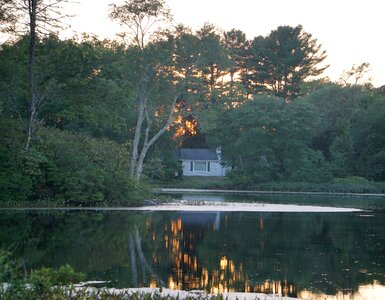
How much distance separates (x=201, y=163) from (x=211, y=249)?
2684 inches

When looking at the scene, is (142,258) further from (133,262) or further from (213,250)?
(213,250)

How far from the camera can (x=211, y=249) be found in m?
20.3

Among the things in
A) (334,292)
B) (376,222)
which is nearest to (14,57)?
(376,222)

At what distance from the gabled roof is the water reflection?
5579 cm

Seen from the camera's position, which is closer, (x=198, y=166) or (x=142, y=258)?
(x=142, y=258)

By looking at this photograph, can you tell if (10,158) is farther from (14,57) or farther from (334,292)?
(334,292)

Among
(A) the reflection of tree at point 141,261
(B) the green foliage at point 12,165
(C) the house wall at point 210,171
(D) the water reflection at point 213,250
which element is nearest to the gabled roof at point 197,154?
→ (C) the house wall at point 210,171

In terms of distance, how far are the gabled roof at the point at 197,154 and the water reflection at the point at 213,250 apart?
5579cm

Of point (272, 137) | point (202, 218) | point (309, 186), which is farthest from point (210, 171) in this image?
point (202, 218)

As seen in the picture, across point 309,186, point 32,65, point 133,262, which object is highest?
point 32,65

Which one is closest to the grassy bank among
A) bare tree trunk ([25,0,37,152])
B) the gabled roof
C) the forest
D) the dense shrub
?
the forest

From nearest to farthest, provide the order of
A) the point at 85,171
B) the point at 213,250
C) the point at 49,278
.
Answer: the point at 49,278, the point at 213,250, the point at 85,171

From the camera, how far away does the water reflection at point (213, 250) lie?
14.7 m

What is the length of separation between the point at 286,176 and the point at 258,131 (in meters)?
6.00
